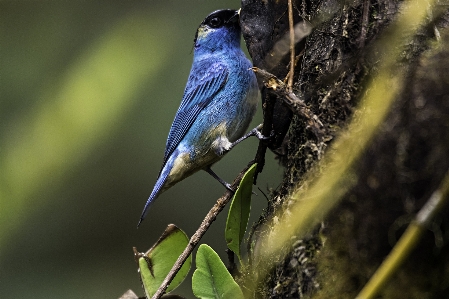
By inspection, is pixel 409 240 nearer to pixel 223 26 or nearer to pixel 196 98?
pixel 196 98

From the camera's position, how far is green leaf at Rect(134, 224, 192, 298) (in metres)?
2.29

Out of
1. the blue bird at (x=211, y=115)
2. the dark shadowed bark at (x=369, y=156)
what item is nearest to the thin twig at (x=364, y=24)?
the dark shadowed bark at (x=369, y=156)

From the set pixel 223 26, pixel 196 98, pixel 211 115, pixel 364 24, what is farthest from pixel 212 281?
pixel 223 26

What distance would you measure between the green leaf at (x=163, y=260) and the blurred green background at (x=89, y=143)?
156cm

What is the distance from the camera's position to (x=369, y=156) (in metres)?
1.75

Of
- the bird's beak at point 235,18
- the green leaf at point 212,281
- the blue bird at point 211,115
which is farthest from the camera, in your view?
the bird's beak at point 235,18

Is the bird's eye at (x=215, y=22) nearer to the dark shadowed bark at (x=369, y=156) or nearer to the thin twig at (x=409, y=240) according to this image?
the dark shadowed bark at (x=369, y=156)

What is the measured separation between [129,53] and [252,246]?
6.86 ft

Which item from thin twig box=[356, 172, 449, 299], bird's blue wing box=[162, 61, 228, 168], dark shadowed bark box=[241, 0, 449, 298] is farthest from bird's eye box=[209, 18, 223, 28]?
thin twig box=[356, 172, 449, 299]

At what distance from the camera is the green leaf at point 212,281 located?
1958 mm

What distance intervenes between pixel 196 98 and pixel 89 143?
0.76 m

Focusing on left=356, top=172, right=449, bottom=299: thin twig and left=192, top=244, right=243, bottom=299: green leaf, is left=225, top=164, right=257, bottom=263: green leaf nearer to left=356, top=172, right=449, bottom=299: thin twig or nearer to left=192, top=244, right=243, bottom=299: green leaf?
left=192, top=244, right=243, bottom=299: green leaf

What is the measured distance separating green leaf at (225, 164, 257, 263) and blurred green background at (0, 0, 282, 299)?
1.78m

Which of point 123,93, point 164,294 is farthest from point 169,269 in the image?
point 123,93
